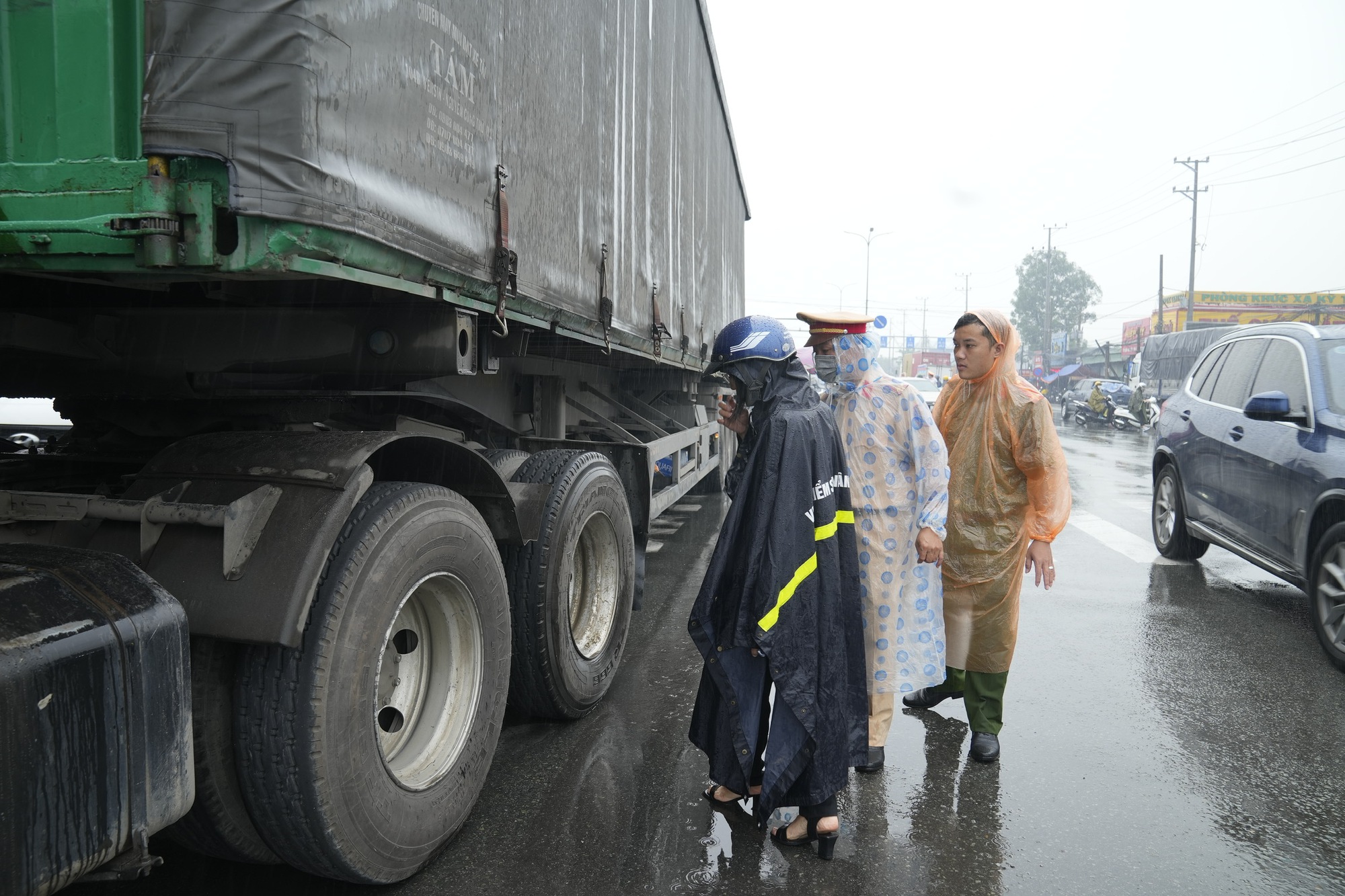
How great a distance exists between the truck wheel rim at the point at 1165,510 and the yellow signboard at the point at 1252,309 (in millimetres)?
43699

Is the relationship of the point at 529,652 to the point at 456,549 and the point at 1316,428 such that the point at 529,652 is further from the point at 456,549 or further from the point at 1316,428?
the point at 1316,428

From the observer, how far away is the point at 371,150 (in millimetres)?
1984

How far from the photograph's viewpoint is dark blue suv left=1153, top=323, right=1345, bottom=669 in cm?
475

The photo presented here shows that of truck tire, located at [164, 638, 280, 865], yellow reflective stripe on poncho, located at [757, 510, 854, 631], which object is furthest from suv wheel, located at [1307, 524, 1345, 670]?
truck tire, located at [164, 638, 280, 865]

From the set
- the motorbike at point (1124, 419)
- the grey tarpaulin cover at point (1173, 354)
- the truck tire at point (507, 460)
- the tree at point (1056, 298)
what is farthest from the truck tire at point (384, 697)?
the tree at point (1056, 298)

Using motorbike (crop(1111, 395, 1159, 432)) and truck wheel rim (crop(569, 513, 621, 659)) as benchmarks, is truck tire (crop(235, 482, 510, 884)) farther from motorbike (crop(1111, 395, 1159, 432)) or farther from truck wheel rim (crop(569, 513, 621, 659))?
motorbike (crop(1111, 395, 1159, 432))

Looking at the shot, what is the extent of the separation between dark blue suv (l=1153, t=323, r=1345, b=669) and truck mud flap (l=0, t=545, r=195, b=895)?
534 cm

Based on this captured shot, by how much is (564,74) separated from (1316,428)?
4542 millimetres

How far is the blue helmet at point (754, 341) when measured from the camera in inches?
114

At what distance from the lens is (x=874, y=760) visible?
11.3 feet

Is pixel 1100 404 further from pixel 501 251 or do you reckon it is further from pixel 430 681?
pixel 430 681

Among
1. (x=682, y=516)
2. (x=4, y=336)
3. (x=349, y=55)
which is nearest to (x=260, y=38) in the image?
(x=349, y=55)

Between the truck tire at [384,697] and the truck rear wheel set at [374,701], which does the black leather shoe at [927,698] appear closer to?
the truck rear wheel set at [374,701]

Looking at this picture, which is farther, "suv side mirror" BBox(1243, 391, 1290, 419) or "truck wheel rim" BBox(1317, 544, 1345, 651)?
"suv side mirror" BBox(1243, 391, 1290, 419)
